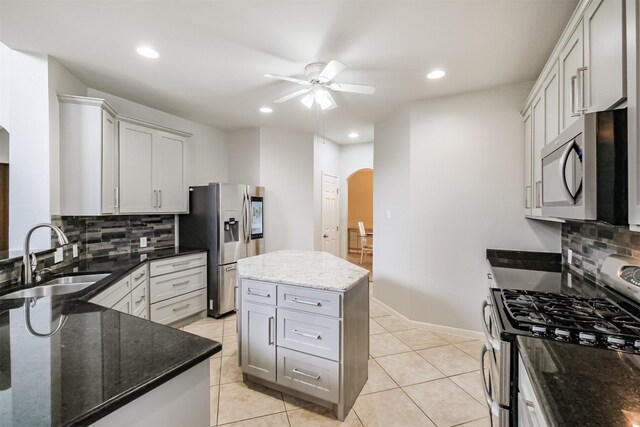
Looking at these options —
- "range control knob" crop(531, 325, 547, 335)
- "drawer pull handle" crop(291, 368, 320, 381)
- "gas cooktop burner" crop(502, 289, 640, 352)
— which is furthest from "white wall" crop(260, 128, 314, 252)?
"range control knob" crop(531, 325, 547, 335)

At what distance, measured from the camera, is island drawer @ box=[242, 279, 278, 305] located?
2037mm

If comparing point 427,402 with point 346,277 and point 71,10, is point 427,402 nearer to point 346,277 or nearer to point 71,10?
point 346,277

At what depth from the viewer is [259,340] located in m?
2.10

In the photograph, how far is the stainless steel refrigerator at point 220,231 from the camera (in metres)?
3.57

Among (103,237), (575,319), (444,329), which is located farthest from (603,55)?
(103,237)

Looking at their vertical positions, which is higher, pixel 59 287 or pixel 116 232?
pixel 116 232

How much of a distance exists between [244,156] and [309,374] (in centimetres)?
359

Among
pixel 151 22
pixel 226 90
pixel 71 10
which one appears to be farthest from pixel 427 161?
pixel 71 10

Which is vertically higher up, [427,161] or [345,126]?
Answer: [345,126]

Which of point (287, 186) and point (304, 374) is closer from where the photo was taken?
point (304, 374)

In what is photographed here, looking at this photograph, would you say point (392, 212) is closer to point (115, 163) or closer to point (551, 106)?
point (551, 106)

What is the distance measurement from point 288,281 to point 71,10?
229 cm

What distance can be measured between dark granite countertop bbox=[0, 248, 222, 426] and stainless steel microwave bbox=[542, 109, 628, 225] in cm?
156

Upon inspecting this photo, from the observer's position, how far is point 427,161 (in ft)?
10.7
